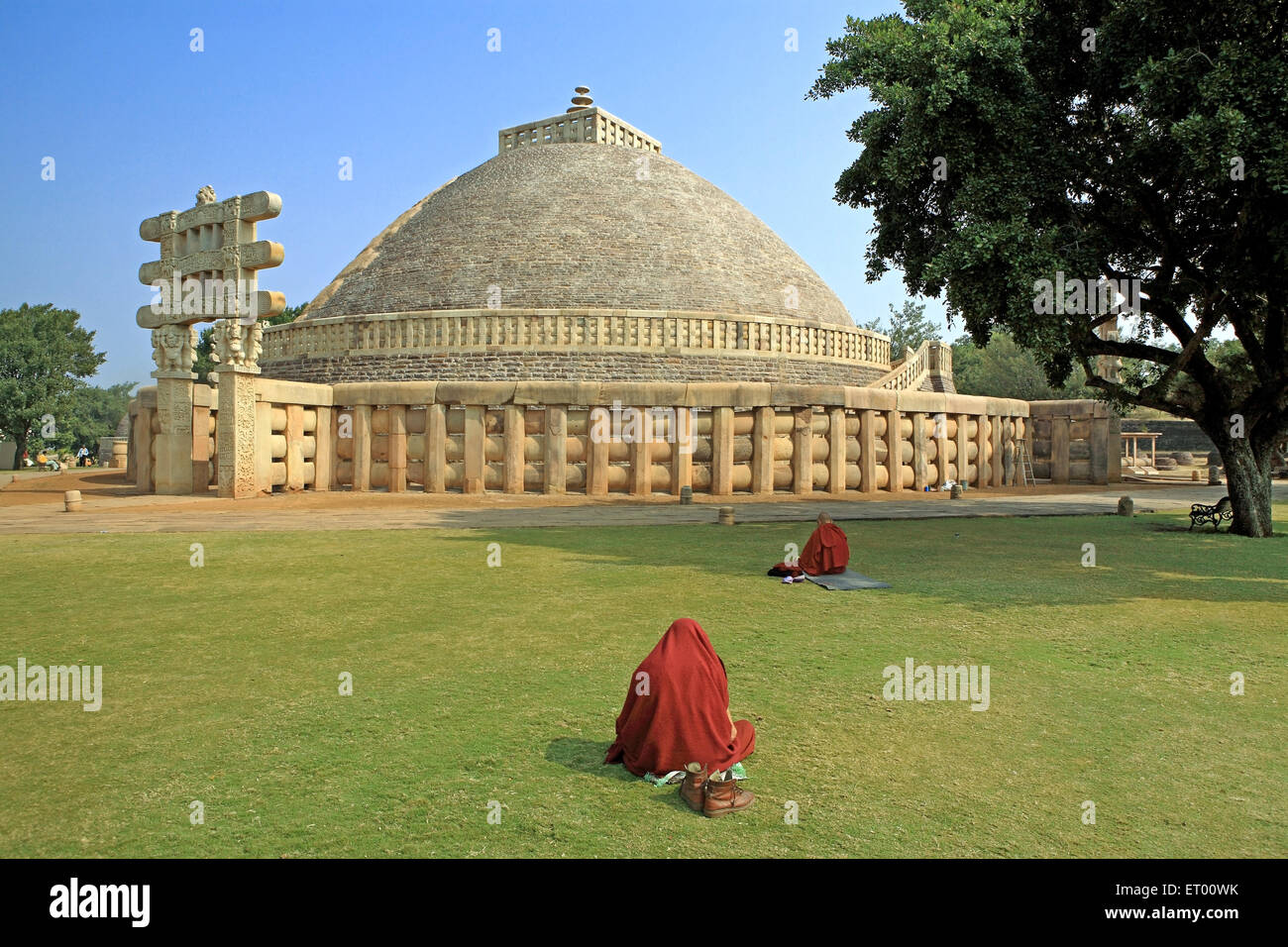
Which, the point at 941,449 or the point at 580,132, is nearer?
the point at 941,449

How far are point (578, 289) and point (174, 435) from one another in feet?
51.2

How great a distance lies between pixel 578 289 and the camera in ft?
101

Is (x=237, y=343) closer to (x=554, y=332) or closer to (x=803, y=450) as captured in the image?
(x=554, y=332)

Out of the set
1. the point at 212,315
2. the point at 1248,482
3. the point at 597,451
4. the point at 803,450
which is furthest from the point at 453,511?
the point at 1248,482

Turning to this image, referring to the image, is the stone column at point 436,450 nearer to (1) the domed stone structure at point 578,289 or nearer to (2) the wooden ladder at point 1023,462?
(1) the domed stone structure at point 578,289

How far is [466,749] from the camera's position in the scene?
3998 mm

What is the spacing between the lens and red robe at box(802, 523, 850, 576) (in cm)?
879

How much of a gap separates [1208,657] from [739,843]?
4431 millimetres

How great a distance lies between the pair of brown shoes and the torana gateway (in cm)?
1547

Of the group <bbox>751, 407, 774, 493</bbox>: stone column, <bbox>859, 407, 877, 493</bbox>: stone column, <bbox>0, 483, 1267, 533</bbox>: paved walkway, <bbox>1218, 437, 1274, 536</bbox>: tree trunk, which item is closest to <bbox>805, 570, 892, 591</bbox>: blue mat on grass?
<bbox>0, 483, 1267, 533</bbox>: paved walkway

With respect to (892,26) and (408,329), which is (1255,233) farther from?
(408,329)

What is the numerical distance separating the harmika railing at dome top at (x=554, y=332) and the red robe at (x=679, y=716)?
76.9 ft

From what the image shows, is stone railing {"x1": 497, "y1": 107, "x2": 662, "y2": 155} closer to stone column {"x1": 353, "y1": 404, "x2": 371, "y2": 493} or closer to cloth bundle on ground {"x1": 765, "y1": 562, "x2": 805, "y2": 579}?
stone column {"x1": 353, "y1": 404, "x2": 371, "y2": 493}

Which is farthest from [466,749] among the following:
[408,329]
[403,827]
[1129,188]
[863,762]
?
[408,329]
